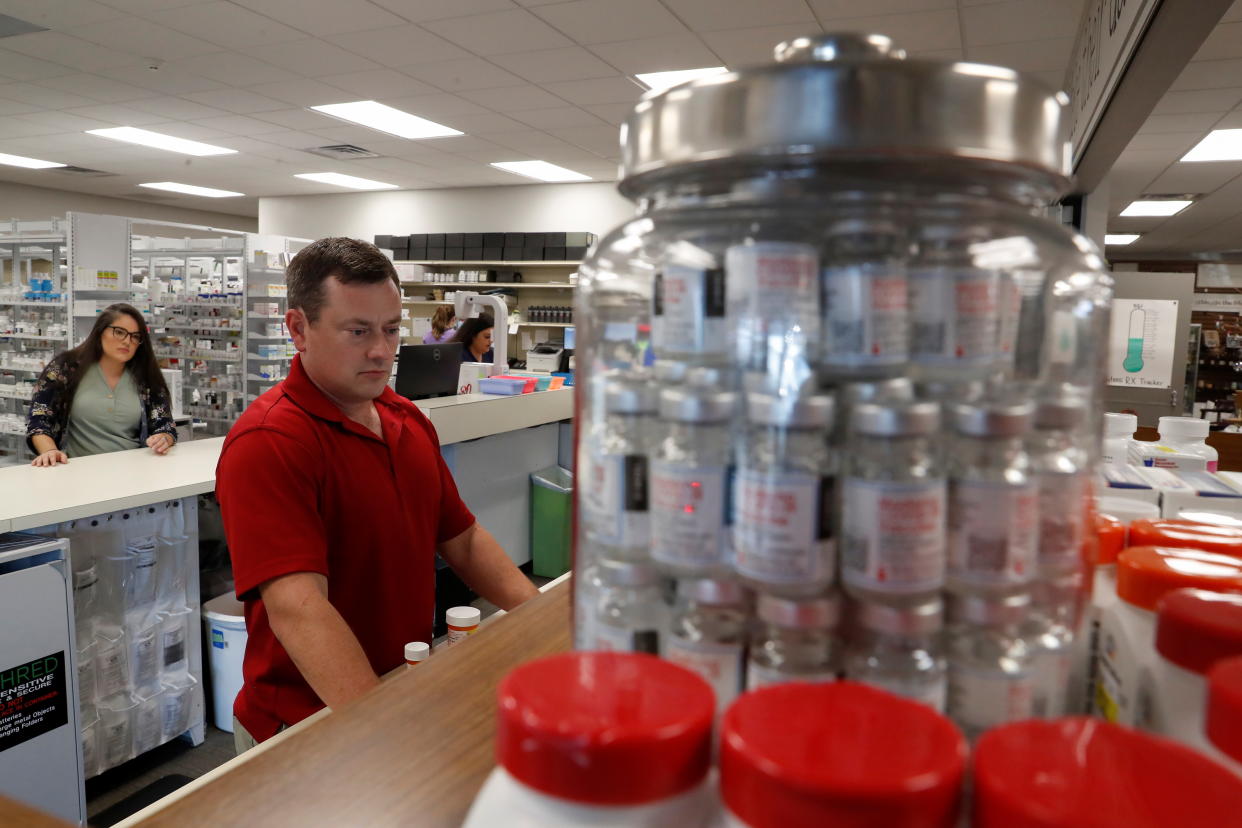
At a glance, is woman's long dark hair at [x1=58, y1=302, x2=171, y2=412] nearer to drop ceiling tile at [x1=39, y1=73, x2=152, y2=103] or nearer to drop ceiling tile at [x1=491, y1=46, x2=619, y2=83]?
drop ceiling tile at [x1=491, y1=46, x2=619, y2=83]

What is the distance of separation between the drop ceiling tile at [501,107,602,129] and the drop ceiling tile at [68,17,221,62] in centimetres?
238

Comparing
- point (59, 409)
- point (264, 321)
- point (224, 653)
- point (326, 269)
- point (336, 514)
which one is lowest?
point (224, 653)

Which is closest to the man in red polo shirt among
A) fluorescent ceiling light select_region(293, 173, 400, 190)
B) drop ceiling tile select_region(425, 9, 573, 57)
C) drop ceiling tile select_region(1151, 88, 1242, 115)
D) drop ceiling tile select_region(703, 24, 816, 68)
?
drop ceiling tile select_region(425, 9, 573, 57)

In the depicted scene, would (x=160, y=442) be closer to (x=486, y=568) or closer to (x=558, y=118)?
(x=486, y=568)

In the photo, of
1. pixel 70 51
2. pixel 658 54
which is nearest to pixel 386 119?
pixel 70 51

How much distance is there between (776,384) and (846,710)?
0.68 feet

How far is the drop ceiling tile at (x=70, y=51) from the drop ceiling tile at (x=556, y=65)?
2.70m

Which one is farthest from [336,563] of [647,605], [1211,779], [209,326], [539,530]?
[209,326]

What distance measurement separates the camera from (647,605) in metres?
0.60

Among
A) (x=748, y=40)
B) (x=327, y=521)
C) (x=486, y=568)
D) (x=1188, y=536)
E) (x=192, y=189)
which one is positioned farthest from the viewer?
(x=192, y=189)

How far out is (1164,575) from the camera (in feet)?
2.07

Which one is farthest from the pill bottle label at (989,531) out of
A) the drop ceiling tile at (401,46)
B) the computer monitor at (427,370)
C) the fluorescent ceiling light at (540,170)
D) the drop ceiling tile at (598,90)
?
the fluorescent ceiling light at (540,170)

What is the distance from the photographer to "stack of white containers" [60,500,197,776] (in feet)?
9.38

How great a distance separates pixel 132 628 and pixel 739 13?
13.5 feet
